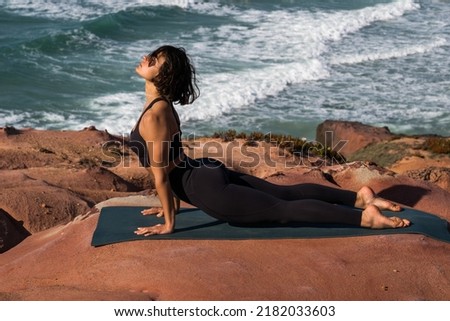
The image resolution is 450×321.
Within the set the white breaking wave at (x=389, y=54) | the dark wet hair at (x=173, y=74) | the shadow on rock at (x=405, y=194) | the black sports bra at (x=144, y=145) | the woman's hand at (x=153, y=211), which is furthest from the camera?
the white breaking wave at (x=389, y=54)

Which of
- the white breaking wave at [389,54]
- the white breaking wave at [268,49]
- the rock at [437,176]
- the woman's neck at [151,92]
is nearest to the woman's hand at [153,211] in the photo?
the woman's neck at [151,92]

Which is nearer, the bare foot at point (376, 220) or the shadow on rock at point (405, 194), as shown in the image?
the bare foot at point (376, 220)

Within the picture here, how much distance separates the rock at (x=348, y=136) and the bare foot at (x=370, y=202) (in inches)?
364

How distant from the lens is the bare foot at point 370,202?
7.45 m

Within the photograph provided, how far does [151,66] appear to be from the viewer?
655 centimetres

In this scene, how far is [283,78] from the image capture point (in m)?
24.1

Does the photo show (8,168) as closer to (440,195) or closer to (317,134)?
(440,195)

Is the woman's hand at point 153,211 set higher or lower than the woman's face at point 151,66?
lower

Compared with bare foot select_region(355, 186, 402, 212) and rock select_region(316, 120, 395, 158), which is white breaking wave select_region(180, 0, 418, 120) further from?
bare foot select_region(355, 186, 402, 212)

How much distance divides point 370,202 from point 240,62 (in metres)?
18.2

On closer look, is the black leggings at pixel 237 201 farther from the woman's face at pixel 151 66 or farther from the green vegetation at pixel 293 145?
the green vegetation at pixel 293 145

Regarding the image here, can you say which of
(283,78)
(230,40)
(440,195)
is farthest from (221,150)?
(230,40)

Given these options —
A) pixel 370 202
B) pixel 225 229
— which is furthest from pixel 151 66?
pixel 370 202

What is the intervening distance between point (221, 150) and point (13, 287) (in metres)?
6.94
